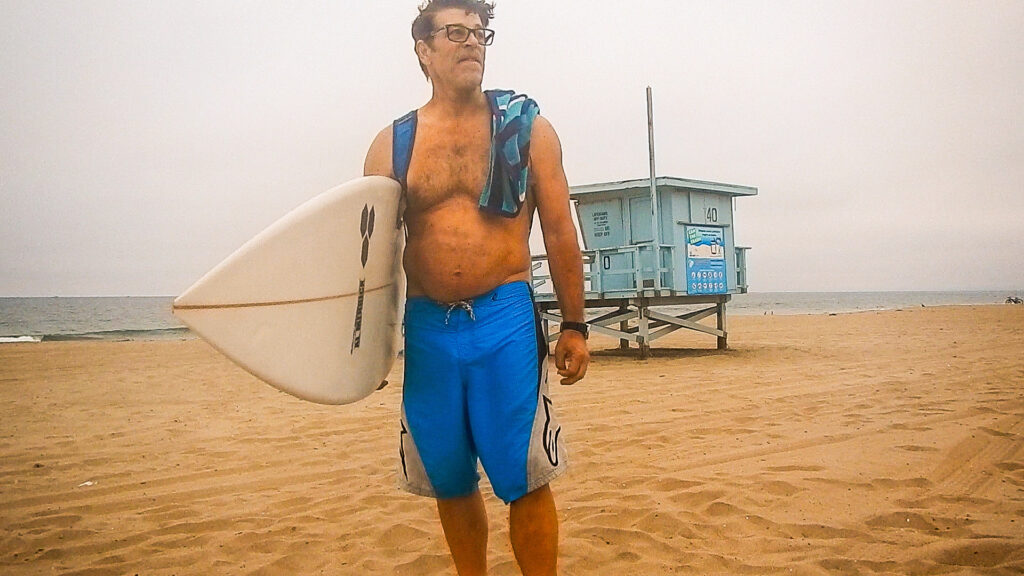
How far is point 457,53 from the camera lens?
2.03m

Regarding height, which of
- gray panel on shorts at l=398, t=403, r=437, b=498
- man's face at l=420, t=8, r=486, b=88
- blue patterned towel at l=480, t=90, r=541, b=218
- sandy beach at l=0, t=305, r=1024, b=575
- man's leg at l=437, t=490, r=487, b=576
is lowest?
sandy beach at l=0, t=305, r=1024, b=575

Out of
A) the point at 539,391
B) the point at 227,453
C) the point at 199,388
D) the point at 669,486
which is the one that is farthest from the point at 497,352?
the point at 199,388

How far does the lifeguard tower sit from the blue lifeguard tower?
13 mm

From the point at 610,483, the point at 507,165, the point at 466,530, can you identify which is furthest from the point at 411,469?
the point at 610,483

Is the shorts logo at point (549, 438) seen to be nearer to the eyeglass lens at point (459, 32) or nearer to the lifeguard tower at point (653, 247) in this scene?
the eyeglass lens at point (459, 32)

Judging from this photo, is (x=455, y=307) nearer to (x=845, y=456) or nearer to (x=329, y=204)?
(x=329, y=204)

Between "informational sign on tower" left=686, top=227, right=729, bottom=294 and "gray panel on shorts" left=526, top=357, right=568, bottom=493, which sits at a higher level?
"informational sign on tower" left=686, top=227, right=729, bottom=294

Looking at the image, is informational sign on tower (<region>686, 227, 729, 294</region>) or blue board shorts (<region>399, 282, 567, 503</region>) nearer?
blue board shorts (<region>399, 282, 567, 503</region>)

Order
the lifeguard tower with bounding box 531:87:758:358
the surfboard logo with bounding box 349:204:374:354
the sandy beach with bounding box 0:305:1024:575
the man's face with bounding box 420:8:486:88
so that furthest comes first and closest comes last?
the lifeguard tower with bounding box 531:87:758:358, the sandy beach with bounding box 0:305:1024:575, the surfboard logo with bounding box 349:204:374:354, the man's face with bounding box 420:8:486:88

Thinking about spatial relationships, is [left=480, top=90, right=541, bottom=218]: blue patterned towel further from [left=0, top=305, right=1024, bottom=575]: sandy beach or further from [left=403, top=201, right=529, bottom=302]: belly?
[left=0, top=305, right=1024, bottom=575]: sandy beach

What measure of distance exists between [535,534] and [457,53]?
133cm

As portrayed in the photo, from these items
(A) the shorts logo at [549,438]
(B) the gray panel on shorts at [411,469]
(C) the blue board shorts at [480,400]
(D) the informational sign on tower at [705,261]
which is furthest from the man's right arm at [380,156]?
(D) the informational sign on tower at [705,261]

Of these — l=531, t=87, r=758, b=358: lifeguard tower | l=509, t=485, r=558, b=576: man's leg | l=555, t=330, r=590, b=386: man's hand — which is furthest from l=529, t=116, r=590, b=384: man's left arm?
l=531, t=87, r=758, b=358: lifeguard tower

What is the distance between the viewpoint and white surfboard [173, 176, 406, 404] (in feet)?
6.26
